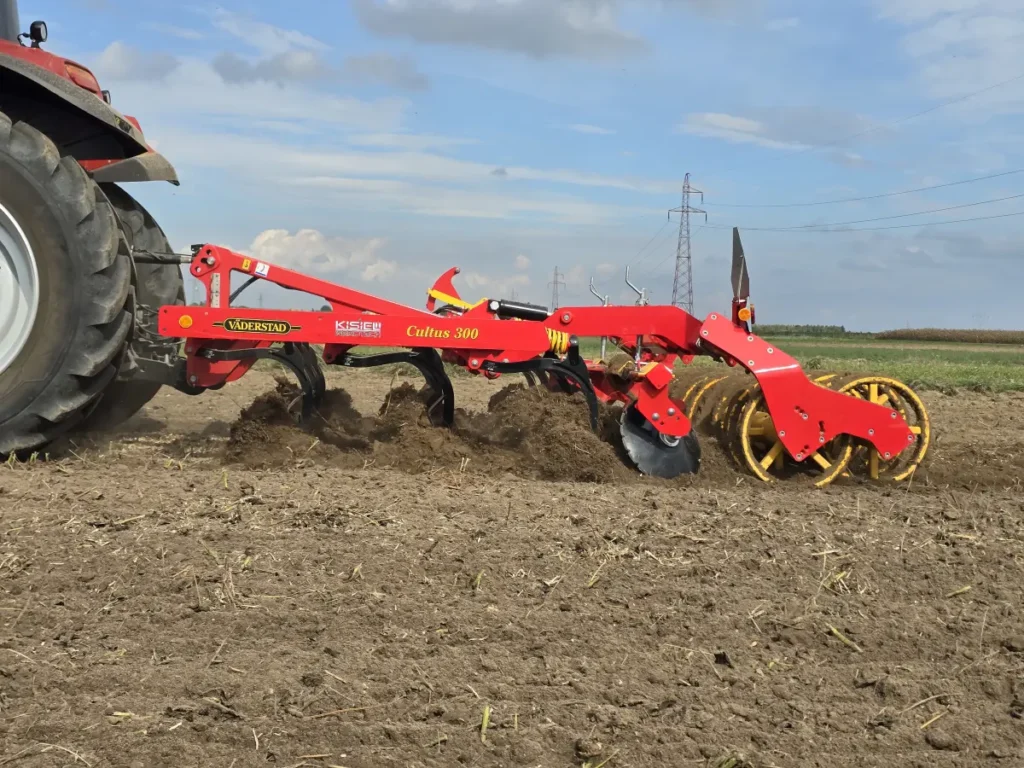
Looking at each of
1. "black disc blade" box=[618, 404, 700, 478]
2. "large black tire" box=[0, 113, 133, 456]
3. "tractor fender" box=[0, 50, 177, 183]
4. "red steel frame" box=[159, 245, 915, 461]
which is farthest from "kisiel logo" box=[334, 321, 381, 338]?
"black disc blade" box=[618, 404, 700, 478]

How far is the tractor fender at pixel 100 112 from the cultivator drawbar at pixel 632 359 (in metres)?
0.67

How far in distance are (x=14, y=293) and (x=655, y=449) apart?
3.73 meters

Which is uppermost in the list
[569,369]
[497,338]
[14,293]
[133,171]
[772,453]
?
[133,171]

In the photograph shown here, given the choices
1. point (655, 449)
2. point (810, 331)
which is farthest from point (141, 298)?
point (810, 331)

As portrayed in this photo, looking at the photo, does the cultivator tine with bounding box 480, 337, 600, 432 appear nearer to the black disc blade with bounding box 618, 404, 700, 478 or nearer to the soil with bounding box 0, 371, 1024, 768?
the black disc blade with bounding box 618, 404, 700, 478

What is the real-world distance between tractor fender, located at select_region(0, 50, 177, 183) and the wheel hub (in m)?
0.90

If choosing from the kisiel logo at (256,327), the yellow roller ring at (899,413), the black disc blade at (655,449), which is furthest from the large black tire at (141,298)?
the yellow roller ring at (899,413)

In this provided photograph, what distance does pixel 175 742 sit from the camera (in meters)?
2.55

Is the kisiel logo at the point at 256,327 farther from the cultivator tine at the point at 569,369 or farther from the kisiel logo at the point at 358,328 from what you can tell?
the cultivator tine at the point at 569,369

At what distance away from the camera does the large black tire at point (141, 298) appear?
20.3 ft

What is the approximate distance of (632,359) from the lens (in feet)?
21.0

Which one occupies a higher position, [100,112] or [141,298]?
[100,112]

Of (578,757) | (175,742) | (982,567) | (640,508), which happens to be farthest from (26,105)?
(982,567)

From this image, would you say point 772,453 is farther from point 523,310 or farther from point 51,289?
point 51,289
